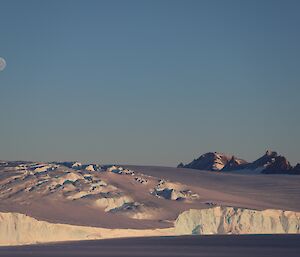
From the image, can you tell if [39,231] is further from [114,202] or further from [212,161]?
[212,161]

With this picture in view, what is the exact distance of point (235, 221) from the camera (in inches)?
3034

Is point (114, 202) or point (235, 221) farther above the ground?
point (114, 202)

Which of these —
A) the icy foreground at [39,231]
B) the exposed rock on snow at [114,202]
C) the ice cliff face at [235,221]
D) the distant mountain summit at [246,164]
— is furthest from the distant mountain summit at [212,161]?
the icy foreground at [39,231]

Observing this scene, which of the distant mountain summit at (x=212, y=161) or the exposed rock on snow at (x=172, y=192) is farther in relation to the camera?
the distant mountain summit at (x=212, y=161)

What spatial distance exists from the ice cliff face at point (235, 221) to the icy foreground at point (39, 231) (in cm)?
858

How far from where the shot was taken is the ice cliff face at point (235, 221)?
242 feet

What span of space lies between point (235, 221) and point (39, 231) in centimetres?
2183

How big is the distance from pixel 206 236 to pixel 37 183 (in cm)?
1846


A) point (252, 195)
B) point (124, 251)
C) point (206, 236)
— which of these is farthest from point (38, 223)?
point (252, 195)

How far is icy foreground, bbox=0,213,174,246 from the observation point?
6009cm

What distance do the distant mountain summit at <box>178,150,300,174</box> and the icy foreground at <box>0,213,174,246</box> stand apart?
67.3 meters

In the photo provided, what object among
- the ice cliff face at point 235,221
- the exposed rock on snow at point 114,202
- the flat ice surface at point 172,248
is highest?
the exposed rock on snow at point 114,202

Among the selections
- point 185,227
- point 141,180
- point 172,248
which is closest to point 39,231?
point 172,248

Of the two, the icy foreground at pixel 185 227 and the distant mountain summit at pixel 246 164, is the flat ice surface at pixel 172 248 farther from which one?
the distant mountain summit at pixel 246 164
